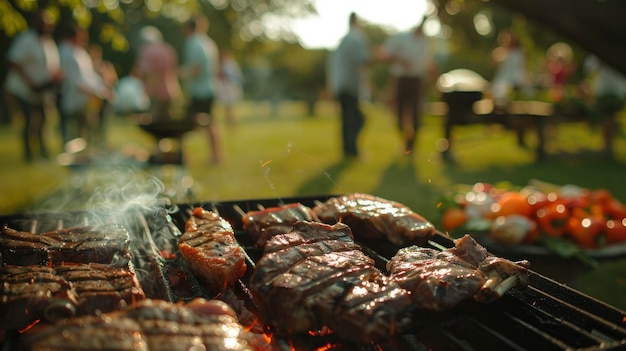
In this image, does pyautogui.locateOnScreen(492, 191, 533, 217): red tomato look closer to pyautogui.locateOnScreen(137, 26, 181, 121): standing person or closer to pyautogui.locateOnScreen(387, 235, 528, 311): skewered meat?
pyautogui.locateOnScreen(387, 235, 528, 311): skewered meat

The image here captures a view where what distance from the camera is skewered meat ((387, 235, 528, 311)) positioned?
2.21 meters

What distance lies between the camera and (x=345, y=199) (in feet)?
11.3

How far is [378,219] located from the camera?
3148mm

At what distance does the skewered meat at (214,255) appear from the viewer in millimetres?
2617

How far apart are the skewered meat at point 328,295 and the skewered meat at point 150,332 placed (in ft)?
0.83

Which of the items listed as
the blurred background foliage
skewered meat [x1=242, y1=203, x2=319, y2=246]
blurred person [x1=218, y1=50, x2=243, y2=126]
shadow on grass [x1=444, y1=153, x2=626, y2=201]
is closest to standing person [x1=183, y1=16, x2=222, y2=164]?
shadow on grass [x1=444, y1=153, x2=626, y2=201]

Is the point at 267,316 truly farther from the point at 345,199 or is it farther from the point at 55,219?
the point at 55,219

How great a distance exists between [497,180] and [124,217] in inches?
320

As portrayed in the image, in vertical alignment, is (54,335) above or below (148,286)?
above

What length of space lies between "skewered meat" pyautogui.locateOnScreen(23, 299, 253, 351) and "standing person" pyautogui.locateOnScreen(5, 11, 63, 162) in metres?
10.2

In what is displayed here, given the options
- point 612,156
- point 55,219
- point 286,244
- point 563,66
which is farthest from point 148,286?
point 563,66

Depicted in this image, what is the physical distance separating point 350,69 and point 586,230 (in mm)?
7298

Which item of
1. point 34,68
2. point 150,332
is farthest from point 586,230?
point 34,68

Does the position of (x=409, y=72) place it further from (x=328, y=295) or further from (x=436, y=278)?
(x=328, y=295)
